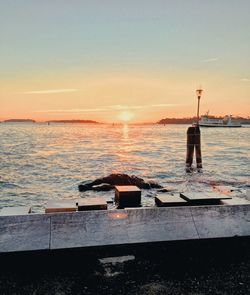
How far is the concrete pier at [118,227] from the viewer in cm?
481

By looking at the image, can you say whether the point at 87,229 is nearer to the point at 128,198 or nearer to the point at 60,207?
the point at 60,207

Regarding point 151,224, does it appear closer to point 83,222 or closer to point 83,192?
point 83,222

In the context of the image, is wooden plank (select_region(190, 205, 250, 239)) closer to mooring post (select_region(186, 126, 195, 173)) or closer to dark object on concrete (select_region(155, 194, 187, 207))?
dark object on concrete (select_region(155, 194, 187, 207))

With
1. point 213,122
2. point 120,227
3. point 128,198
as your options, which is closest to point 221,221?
point 120,227

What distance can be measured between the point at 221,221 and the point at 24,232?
3.22 meters

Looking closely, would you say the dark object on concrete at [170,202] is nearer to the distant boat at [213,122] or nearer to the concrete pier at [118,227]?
the concrete pier at [118,227]

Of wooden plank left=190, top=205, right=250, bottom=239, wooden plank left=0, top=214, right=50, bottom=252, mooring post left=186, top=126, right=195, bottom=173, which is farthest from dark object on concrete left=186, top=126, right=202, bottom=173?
wooden plank left=0, top=214, right=50, bottom=252

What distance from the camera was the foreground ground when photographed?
4121mm

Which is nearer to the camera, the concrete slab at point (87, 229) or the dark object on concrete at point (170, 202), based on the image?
the concrete slab at point (87, 229)

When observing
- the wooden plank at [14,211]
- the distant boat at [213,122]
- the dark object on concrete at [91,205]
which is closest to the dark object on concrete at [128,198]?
the dark object on concrete at [91,205]

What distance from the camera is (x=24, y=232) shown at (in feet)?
16.0

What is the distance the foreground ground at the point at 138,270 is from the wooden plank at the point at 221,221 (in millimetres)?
132

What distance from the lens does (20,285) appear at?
4152 millimetres

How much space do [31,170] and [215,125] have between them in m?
154
